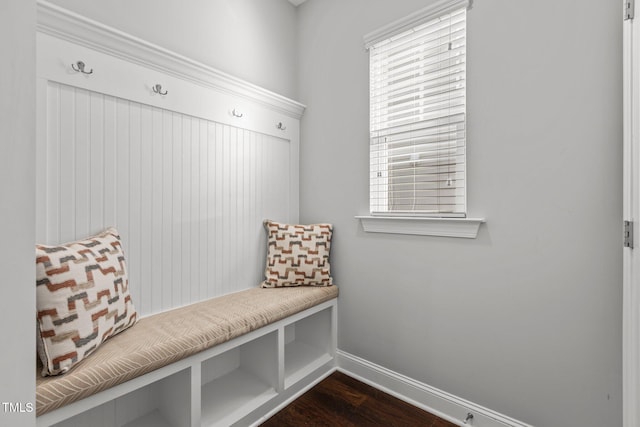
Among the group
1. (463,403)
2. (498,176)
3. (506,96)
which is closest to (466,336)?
(463,403)

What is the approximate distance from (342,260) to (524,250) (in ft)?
3.47

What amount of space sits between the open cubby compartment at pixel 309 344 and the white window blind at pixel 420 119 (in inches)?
34.9

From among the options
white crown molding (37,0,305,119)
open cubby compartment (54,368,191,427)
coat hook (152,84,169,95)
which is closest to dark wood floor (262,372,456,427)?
open cubby compartment (54,368,191,427)

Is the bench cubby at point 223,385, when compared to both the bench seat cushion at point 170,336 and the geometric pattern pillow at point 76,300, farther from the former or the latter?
the geometric pattern pillow at point 76,300

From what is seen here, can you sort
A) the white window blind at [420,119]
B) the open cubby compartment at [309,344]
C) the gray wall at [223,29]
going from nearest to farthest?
1. the gray wall at [223,29]
2. the white window blind at [420,119]
3. the open cubby compartment at [309,344]

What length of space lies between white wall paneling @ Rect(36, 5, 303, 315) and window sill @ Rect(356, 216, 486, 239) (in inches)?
29.4

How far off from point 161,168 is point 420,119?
1455mm

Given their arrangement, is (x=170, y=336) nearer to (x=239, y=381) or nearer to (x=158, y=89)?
(x=239, y=381)

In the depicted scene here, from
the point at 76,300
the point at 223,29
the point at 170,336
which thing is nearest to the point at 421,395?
the point at 170,336

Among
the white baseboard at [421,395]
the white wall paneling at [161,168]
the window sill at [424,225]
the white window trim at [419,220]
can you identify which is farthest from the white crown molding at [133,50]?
the white baseboard at [421,395]

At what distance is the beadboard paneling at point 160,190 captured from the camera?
125 cm

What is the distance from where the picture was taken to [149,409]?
4.90ft

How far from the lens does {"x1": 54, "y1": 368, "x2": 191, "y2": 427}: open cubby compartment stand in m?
1.30

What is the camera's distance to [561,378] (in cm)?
131
